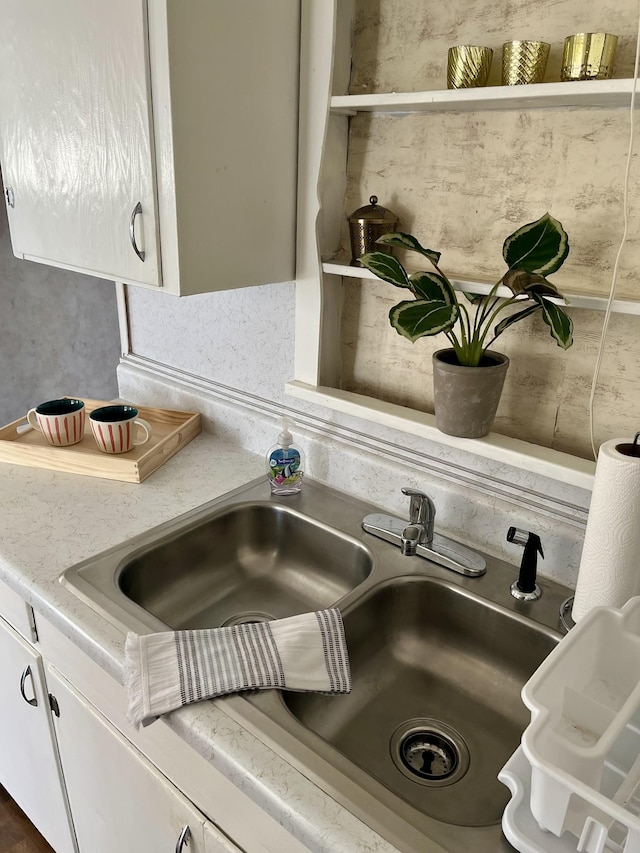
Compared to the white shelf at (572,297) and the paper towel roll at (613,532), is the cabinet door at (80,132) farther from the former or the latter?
the paper towel roll at (613,532)

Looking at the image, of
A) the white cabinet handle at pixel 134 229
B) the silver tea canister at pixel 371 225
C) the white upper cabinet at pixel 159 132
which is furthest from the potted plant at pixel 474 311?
the white cabinet handle at pixel 134 229

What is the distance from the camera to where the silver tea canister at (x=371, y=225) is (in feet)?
3.67

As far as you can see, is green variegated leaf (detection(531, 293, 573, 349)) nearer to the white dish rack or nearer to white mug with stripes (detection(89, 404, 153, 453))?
the white dish rack

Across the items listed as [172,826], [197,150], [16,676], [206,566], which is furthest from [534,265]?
[16,676]

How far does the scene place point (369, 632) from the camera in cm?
107

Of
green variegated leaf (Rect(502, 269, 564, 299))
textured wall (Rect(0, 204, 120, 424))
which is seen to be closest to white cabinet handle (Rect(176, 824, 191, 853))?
green variegated leaf (Rect(502, 269, 564, 299))

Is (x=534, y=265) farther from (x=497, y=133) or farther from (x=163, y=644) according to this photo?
(x=163, y=644)

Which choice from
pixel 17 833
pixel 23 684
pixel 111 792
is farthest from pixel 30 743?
pixel 17 833

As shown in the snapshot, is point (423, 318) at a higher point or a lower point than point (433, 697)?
higher

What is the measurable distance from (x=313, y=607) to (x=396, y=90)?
0.97 m

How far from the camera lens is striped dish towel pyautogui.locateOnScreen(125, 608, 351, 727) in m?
0.82

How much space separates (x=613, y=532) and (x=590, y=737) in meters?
0.30

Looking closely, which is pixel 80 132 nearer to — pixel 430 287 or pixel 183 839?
pixel 430 287

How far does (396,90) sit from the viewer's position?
1101 millimetres
